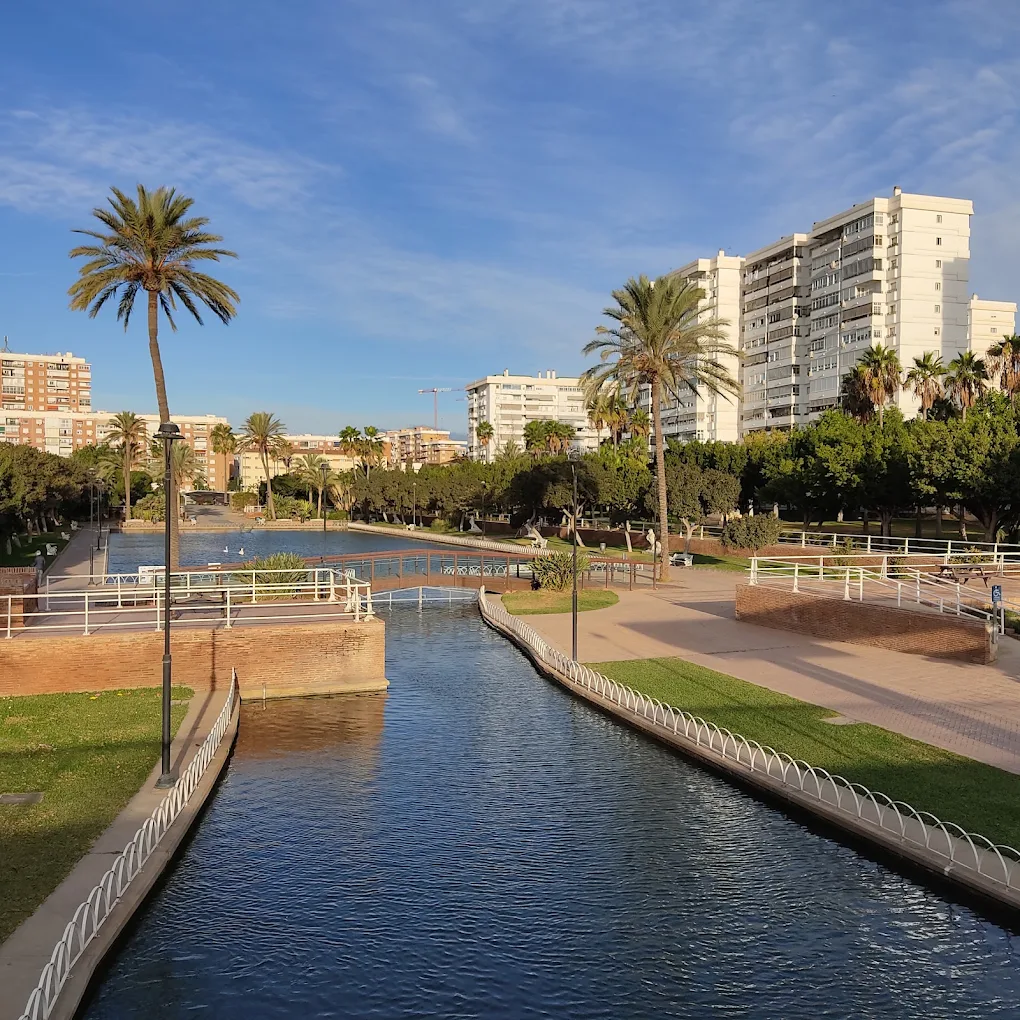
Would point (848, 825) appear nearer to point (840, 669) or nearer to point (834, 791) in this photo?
point (834, 791)

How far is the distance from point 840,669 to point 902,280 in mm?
93144

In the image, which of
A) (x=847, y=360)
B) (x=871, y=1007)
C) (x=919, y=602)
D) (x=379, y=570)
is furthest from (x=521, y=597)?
(x=847, y=360)

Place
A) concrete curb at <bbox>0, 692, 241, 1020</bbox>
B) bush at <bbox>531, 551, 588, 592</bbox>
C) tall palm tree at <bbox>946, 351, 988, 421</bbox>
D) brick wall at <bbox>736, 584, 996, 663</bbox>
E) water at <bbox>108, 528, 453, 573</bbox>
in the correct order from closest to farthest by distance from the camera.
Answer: concrete curb at <bbox>0, 692, 241, 1020</bbox> < brick wall at <bbox>736, 584, 996, 663</bbox> < bush at <bbox>531, 551, 588, 592</bbox> < water at <bbox>108, 528, 453, 573</bbox> < tall palm tree at <bbox>946, 351, 988, 421</bbox>

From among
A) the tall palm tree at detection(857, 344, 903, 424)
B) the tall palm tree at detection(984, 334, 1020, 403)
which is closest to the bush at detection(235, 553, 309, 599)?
the tall palm tree at detection(857, 344, 903, 424)

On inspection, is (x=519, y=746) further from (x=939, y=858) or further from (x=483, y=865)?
(x=939, y=858)

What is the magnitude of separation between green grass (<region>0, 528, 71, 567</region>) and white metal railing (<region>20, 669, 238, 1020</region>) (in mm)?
46540

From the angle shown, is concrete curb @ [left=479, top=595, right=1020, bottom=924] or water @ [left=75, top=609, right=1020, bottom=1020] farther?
concrete curb @ [left=479, top=595, right=1020, bottom=924]

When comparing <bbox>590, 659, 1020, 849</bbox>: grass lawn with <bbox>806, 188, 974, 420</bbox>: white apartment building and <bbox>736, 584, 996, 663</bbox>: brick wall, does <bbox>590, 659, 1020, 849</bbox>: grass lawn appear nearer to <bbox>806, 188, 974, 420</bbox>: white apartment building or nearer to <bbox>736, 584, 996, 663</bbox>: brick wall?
<bbox>736, 584, 996, 663</bbox>: brick wall

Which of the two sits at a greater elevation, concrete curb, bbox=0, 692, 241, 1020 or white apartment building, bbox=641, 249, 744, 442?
white apartment building, bbox=641, 249, 744, 442

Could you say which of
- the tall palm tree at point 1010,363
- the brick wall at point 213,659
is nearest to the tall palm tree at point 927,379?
the tall palm tree at point 1010,363

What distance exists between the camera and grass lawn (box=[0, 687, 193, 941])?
35.9 feet

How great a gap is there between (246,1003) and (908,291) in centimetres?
11108

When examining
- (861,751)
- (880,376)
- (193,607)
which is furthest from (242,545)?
(861,751)

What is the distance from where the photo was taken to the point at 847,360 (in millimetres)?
109625
